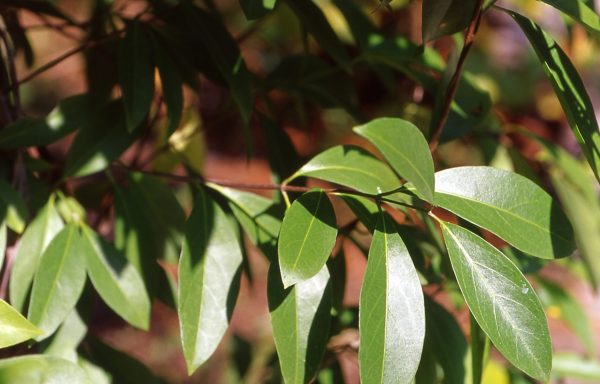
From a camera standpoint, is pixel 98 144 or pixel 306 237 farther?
pixel 98 144

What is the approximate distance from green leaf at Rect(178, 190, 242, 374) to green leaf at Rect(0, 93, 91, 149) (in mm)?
167

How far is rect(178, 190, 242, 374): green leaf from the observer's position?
61 centimetres

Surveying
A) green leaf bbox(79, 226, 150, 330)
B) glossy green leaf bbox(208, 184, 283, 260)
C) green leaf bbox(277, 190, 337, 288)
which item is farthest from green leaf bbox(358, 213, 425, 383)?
green leaf bbox(79, 226, 150, 330)

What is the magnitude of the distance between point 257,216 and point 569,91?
30cm

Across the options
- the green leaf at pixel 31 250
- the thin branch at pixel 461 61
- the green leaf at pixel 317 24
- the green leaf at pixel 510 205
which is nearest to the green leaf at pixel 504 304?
the green leaf at pixel 510 205

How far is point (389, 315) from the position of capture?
52cm

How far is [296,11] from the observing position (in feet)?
2.34

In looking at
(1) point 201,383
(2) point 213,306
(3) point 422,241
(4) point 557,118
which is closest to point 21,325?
(2) point 213,306

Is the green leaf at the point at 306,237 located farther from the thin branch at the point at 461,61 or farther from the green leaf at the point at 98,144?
the green leaf at the point at 98,144

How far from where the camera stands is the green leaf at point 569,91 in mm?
554

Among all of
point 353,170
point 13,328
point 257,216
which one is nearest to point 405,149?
point 353,170

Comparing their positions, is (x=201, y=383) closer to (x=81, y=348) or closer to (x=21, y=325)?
(x=81, y=348)

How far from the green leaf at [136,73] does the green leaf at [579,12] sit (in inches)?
14.8

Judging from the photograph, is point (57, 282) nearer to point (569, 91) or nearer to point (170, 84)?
point (170, 84)
